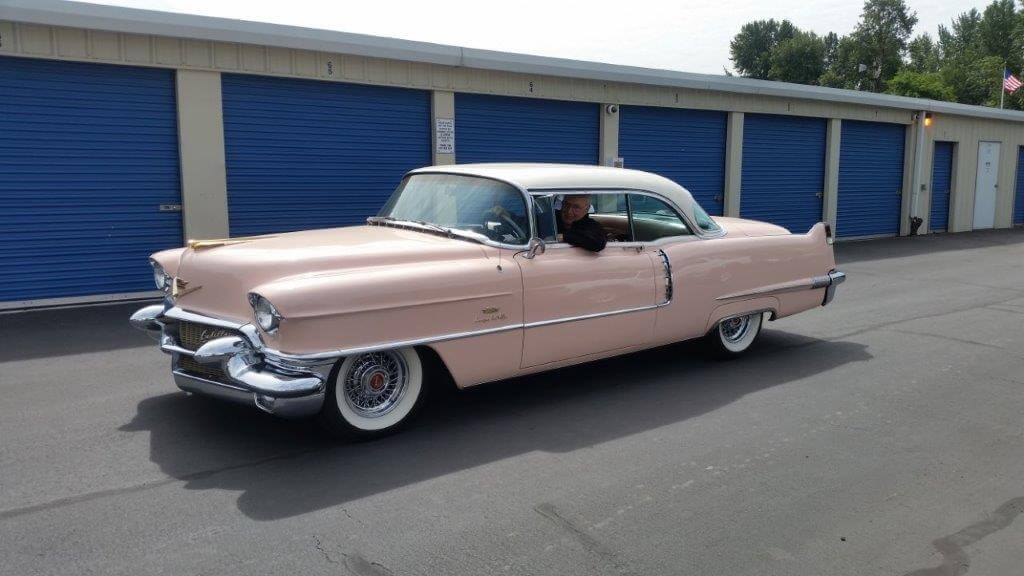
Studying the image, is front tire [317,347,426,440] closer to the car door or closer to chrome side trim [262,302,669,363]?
chrome side trim [262,302,669,363]

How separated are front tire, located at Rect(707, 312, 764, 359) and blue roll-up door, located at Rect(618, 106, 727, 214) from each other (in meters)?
7.89

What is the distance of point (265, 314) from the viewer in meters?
4.32

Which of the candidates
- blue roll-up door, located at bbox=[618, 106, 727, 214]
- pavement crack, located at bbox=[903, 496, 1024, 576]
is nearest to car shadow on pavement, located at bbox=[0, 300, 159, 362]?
pavement crack, located at bbox=[903, 496, 1024, 576]

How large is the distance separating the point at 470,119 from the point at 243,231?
12.6ft

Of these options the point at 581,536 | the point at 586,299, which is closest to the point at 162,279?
the point at 586,299

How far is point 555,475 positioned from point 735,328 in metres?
3.17

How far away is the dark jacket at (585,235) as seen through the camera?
5.60 metres

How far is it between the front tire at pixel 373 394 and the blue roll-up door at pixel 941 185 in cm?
2013

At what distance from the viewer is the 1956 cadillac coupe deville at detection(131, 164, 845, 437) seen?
14.3 feet

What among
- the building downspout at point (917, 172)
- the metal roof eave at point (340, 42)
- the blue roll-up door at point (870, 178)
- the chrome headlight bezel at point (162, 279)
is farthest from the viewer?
the building downspout at point (917, 172)

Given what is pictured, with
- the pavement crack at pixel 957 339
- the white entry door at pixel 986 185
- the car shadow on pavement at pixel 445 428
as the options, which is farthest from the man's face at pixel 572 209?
the white entry door at pixel 986 185

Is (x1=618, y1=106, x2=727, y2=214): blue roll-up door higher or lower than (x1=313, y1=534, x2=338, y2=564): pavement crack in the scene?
higher

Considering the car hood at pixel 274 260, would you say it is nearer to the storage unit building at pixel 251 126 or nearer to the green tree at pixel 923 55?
the storage unit building at pixel 251 126

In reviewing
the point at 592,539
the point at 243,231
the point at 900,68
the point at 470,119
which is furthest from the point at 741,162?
the point at 900,68
